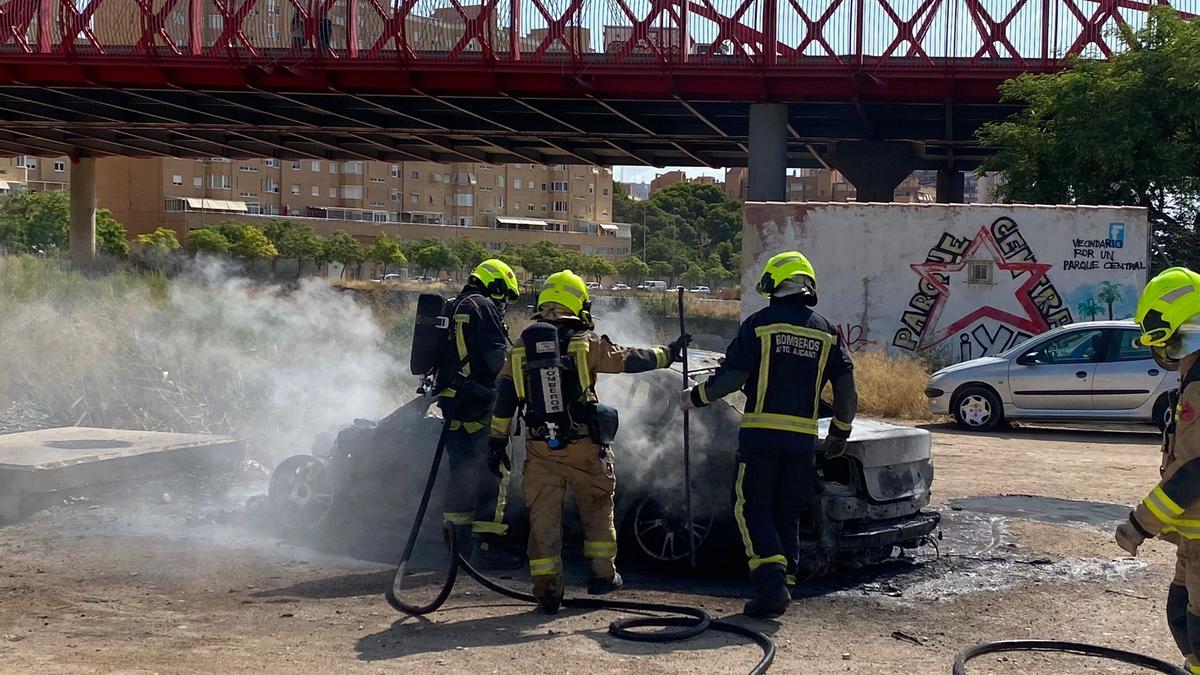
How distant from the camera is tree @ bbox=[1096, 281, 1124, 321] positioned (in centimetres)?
1950

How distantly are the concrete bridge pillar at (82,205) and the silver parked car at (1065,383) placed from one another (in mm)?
37400

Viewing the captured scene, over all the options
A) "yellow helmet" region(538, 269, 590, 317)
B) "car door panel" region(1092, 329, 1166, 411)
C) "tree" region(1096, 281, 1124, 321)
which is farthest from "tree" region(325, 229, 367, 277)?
"yellow helmet" region(538, 269, 590, 317)

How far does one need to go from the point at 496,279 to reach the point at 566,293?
117 centimetres

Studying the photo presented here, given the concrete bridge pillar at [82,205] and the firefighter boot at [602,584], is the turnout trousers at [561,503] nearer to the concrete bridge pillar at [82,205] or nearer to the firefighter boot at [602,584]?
the firefighter boot at [602,584]

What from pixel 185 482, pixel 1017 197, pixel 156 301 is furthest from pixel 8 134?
pixel 185 482

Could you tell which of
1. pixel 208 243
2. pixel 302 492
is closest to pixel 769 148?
pixel 302 492

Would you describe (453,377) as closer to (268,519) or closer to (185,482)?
Answer: (268,519)

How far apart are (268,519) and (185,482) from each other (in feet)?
6.71

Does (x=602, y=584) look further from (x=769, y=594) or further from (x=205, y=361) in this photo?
(x=205, y=361)

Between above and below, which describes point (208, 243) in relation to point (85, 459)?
above

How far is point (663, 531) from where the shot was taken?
7578mm

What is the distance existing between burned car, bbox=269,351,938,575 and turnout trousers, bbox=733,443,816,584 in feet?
1.12

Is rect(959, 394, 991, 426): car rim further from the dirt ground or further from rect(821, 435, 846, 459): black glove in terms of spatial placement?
rect(821, 435, 846, 459): black glove

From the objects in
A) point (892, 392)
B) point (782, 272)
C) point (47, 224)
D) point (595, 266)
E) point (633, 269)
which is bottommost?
point (892, 392)
